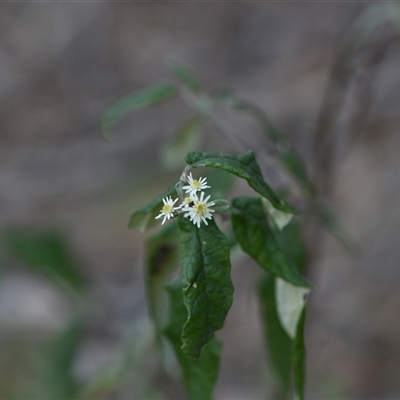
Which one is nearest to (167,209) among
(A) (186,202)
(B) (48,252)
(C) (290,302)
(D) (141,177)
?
(A) (186,202)

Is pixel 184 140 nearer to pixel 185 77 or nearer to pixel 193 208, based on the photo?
pixel 185 77

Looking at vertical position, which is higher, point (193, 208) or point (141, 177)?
point (141, 177)

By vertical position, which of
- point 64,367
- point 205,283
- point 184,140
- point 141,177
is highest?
point 141,177

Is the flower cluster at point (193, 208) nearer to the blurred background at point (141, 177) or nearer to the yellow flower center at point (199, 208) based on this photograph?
the yellow flower center at point (199, 208)

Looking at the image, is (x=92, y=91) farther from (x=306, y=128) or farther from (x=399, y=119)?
(x=399, y=119)

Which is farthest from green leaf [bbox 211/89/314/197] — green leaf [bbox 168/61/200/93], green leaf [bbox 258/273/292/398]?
green leaf [bbox 258/273/292/398]

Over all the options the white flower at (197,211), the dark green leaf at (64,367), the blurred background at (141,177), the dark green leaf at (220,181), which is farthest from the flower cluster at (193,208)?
the dark green leaf at (64,367)

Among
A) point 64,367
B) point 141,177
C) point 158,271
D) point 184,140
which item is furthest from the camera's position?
point 141,177
